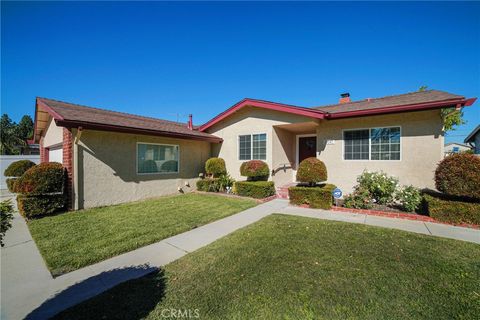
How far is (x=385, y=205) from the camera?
7.41 metres

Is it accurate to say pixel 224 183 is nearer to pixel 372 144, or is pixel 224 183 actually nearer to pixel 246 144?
pixel 246 144

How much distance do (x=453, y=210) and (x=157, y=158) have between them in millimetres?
10936

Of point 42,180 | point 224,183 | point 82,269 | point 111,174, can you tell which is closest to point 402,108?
point 224,183

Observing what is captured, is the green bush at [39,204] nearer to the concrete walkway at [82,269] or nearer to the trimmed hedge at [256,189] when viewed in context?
the concrete walkway at [82,269]

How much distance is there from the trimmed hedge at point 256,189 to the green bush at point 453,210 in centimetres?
546

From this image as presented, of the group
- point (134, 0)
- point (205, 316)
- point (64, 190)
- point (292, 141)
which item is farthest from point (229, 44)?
point (205, 316)

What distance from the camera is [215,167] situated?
11398 mm

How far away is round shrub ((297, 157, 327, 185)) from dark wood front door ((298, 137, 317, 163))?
11.9ft

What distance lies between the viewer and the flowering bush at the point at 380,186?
728 cm

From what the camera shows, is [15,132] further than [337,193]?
Yes

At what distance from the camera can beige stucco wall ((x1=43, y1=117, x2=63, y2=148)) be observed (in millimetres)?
9484

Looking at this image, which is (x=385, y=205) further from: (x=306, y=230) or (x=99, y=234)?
(x=99, y=234)

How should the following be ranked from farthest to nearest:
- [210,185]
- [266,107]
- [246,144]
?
1. [246,144]
2. [210,185]
3. [266,107]

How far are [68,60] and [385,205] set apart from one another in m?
15.1
